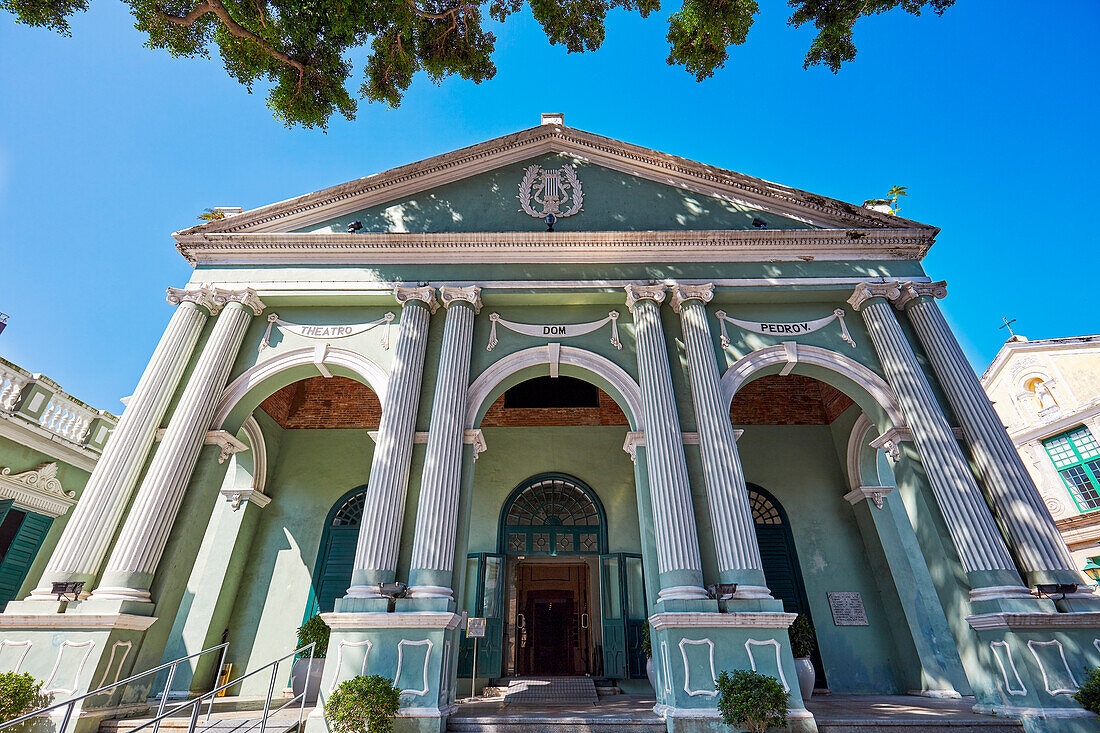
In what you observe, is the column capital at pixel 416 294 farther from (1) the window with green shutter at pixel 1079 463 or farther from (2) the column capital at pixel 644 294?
(1) the window with green shutter at pixel 1079 463

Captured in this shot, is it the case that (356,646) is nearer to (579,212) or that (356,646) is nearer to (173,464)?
(173,464)

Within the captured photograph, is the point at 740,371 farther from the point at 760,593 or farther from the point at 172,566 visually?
the point at 172,566

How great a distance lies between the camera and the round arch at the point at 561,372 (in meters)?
8.40

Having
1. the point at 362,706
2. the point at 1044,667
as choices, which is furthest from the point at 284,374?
the point at 1044,667

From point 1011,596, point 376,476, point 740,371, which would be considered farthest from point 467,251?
point 1011,596

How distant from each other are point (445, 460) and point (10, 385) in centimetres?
893

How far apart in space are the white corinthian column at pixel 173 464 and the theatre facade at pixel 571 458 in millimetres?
47

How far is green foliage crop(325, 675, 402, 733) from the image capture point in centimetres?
548

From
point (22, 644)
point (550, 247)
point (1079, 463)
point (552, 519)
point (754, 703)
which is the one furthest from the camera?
point (1079, 463)

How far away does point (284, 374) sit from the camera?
8953 millimetres

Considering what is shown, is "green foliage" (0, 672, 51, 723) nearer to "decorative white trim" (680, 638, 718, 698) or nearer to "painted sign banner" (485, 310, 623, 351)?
"painted sign banner" (485, 310, 623, 351)

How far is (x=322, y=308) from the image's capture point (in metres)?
9.52

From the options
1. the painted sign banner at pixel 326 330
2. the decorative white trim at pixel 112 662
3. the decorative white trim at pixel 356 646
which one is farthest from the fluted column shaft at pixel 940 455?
the decorative white trim at pixel 112 662

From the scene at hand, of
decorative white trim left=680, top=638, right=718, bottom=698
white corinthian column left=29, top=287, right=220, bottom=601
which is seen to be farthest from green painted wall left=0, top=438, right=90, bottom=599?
decorative white trim left=680, top=638, right=718, bottom=698
